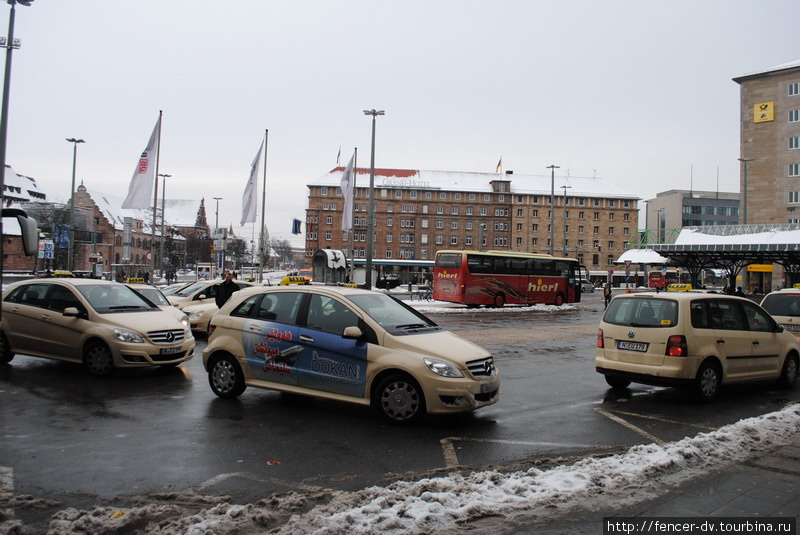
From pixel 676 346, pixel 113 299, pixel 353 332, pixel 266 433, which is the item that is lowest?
pixel 266 433

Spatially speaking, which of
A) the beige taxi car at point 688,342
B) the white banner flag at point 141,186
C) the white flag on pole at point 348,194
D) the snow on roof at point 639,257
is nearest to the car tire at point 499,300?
the white flag on pole at point 348,194

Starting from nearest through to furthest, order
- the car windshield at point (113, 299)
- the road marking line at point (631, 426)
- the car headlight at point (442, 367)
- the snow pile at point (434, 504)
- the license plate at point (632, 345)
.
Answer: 1. the snow pile at point (434, 504)
2. the road marking line at point (631, 426)
3. the car headlight at point (442, 367)
4. the license plate at point (632, 345)
5. the car windshield at point (113, 299)

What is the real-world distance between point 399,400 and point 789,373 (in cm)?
745

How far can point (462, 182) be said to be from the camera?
349 ft

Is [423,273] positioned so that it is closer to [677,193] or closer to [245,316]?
[677,193]

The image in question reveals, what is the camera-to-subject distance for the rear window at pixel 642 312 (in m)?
8.83

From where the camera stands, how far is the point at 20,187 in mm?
95688

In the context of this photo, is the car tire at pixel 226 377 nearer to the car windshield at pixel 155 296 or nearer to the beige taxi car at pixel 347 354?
the beige taxi car at pixel 347 354

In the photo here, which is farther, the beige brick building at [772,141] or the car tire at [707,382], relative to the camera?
the beige brick building at [772,141]

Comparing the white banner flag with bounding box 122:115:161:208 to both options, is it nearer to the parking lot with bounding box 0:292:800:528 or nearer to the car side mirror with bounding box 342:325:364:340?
the parking lot with bounding box 0:292:800:528

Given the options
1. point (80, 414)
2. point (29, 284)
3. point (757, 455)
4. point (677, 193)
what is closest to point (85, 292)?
point (29, 284)

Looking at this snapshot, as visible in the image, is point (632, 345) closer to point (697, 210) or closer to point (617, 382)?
point (617, 382)

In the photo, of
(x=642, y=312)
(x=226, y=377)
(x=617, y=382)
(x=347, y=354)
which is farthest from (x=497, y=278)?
(x=347, y=354)

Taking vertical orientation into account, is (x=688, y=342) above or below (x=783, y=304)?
below
